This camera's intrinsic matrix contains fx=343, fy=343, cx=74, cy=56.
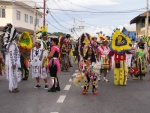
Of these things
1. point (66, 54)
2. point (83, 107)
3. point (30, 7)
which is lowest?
point (83, 107)

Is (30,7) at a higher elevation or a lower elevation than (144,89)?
higher

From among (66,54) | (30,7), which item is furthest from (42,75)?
(30,7)

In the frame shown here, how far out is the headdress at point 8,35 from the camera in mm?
10641

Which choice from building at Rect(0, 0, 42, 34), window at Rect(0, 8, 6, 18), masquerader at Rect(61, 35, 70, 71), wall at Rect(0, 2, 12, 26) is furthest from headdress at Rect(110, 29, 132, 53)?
window at Rect(0, 8, 6, 18)

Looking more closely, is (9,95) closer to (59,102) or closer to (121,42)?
(59,102)

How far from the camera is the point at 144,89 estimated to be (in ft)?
37.9

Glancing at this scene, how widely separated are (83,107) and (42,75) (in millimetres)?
3507

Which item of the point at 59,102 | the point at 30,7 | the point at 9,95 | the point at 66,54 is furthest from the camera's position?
the point at 30,7

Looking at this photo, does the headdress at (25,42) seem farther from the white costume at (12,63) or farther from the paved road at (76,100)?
the white costume at (12,63)

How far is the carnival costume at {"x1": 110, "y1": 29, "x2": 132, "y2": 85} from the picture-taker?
12.5m

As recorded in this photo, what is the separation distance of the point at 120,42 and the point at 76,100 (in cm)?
397

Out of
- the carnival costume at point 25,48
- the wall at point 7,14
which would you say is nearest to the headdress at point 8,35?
the carnival costume at point 25,48

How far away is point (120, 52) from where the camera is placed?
12.5 meters

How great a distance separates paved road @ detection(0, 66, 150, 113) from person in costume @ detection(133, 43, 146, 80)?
257cm
